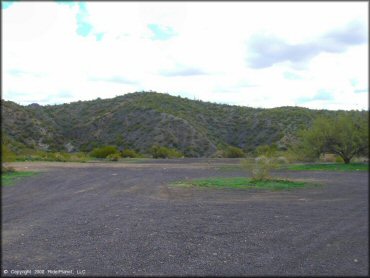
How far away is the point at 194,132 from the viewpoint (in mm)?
66125

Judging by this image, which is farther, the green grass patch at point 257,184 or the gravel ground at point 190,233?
the green grass patch at point 257,184

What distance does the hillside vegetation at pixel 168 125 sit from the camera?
62722 millimetres

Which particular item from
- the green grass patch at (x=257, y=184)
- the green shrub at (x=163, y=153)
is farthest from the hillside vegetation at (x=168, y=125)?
the green grass patch at (x=257, y=184)

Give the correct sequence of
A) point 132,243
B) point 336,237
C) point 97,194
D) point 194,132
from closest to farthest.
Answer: point 336,237 < point 132,243 < point 97,194 < point 194,132

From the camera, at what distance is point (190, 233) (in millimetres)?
9766

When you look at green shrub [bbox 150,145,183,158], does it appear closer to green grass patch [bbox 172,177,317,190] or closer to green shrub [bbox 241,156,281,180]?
green grass patch [bbox 172,177,317,190]

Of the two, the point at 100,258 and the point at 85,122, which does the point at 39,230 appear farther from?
the point at 85,122

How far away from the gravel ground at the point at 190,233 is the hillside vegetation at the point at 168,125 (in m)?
38.0

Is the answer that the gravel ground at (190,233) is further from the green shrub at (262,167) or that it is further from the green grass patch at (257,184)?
the green shrub at (262,167)

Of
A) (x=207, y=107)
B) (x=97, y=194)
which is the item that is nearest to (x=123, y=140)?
(x=207, y=107)

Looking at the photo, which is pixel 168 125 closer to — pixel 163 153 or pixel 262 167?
pixel 163 153

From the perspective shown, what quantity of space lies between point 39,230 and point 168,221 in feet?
11.0

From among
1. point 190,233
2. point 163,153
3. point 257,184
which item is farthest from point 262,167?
point 163,153

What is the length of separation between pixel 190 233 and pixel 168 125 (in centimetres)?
5841
